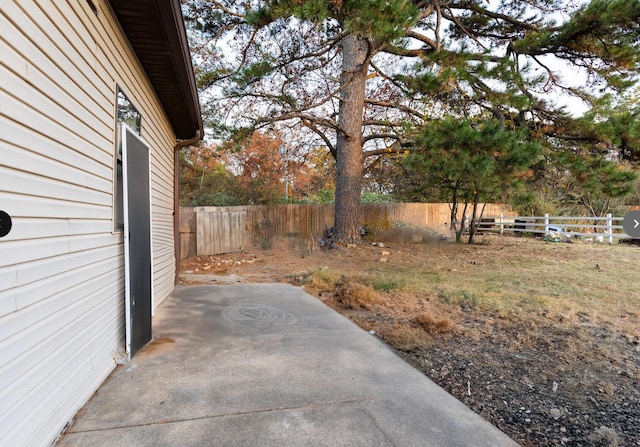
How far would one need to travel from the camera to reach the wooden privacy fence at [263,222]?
9336mm

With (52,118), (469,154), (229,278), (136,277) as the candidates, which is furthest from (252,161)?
(52,118)

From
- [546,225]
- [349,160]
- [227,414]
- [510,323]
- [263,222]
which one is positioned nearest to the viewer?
[227,414]

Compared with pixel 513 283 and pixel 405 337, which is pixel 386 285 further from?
pixel 513 283

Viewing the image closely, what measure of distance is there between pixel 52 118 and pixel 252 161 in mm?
14559

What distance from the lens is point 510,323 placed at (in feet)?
12.5

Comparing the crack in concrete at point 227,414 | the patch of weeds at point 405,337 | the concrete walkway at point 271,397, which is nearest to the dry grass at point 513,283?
the patch of weeds at point 405,337

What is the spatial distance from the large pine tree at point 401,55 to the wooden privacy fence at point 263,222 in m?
2.41

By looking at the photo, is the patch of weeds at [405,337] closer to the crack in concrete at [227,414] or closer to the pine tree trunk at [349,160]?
the crack in concrete at [227,414]

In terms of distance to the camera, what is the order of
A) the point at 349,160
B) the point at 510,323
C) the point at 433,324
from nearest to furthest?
the point at 433,324 < the point at 510,323 < the point at 349,160

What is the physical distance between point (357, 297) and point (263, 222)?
6654 millimetres

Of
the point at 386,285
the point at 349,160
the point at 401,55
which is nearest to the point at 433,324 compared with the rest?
the point at 386,285

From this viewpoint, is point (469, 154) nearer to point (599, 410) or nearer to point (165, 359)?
point (599, 410)

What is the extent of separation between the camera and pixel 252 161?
632 inches

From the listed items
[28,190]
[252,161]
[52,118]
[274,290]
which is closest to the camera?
[28,190]
